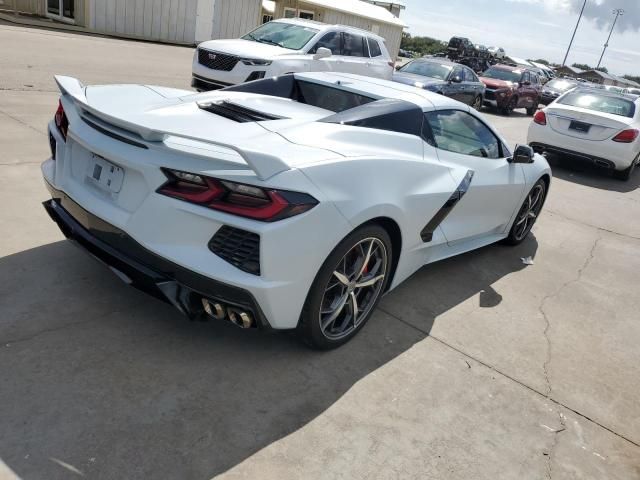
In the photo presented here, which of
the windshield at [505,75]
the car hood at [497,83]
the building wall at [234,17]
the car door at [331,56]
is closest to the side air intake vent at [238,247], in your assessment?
the car door at [331,56]

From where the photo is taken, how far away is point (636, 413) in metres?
3.24

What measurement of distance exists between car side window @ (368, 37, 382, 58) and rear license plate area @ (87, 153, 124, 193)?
10466mm

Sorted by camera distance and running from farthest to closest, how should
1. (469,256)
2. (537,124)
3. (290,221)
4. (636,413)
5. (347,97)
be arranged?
(537,124), (469,256), (347,97), (636,413), (290,221)

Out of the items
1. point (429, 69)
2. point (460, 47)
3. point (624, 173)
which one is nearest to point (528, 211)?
point (624, 173)

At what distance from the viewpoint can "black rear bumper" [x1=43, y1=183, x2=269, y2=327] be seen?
2537 millimetres

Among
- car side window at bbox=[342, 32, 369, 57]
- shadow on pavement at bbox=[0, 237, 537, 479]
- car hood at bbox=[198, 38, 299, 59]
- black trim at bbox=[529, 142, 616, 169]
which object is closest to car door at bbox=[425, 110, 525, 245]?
shadow on pavement at bbox=[0, 237, 537, 479]

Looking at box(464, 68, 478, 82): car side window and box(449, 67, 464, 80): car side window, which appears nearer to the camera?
box(449, 67, 464, 80): car side window

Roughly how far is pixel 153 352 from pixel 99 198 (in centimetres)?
86

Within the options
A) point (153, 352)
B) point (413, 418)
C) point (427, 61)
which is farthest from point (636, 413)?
point (427, 61)

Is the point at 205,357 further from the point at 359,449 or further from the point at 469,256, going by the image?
the point at 469,256

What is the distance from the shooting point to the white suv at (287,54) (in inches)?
375

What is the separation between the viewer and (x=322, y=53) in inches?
408

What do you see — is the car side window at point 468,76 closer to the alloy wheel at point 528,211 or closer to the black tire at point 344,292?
the alloy wheel at point 528,211

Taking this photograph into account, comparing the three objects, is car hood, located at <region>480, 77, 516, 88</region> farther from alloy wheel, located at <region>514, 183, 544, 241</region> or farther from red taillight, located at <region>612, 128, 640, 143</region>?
alloy wheel, located at <region>514, 183, 544, 241</region>
